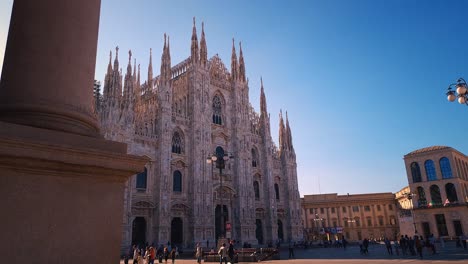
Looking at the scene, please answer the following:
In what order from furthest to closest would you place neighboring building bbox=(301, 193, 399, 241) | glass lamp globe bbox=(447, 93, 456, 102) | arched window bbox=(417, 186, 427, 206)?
1. neighboring building bbox=(301, 193, 399, 241)
2. arched window bbox=(417, 186, 427, 206)
3. glass lamp globe bbox=(447, 93, 456, 102)

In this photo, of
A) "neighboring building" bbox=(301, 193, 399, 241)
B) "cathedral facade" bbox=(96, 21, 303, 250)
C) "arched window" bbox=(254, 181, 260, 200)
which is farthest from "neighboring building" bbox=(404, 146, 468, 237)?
"arched window" bbox=(254, 181, 260, 200)

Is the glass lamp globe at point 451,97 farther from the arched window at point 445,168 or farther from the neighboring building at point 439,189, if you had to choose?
the arched window at point 445,168

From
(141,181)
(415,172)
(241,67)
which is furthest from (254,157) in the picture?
(415,172)

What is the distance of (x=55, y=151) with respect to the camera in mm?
2902

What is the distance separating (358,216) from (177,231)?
165 ft

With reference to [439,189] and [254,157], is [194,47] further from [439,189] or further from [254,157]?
[439,189]

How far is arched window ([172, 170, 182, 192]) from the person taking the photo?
37406mm

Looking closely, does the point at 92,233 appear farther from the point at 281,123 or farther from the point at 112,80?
the point at 281,123

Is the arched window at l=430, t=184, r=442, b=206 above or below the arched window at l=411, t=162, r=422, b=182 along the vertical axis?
below

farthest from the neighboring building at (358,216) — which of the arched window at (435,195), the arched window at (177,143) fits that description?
the arched window at (177,143)

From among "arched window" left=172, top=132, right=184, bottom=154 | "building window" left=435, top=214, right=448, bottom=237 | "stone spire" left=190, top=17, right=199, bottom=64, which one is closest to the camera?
"arched window" left=172, top=132, right=184, bottom=154

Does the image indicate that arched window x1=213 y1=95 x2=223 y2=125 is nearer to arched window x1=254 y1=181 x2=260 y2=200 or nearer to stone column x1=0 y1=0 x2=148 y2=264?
arched window x1=254 y1=181 x2=260 y2=200

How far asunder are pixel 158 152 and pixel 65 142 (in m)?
33.3

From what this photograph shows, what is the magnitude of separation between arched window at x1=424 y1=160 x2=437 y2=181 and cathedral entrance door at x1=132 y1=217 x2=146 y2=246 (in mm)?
45203
